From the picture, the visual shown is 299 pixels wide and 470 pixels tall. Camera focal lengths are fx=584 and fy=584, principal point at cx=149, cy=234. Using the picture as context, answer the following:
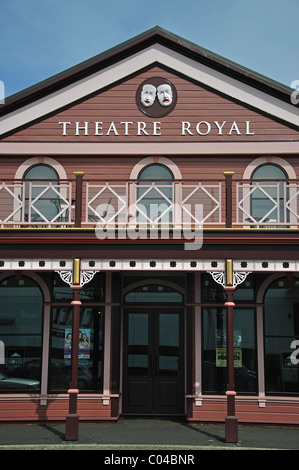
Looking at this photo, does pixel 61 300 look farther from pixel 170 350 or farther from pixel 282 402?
pixel 282 402

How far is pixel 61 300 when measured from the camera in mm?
13023

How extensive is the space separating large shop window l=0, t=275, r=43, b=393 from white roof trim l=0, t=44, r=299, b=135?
12.6 ft

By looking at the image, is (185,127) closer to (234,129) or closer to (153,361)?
(234,129)

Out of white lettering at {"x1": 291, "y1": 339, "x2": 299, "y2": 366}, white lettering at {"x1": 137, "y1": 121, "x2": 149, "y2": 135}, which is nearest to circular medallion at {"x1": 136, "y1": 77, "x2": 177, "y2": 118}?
white lettering at {"x1": 137, "y1": 121, "x2": 149, "y2": 135}

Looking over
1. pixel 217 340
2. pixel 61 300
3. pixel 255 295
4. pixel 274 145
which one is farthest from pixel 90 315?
pixel 274 145

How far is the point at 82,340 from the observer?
1294cm

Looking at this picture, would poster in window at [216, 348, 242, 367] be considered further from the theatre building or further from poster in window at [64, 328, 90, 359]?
poster in window at [64, 328, 90, 359]

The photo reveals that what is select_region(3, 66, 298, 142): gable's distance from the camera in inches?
541

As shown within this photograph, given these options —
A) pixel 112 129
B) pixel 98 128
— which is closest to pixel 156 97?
pixel 112 129

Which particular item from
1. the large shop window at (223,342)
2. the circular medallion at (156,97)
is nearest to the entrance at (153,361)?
the large shop window at (223,342)

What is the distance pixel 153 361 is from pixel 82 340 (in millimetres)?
1667

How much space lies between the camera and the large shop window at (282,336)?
12562mm

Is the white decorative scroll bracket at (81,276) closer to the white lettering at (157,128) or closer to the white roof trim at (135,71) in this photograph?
the white lettering at (157,128)

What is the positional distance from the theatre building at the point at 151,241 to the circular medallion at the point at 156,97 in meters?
0.03
